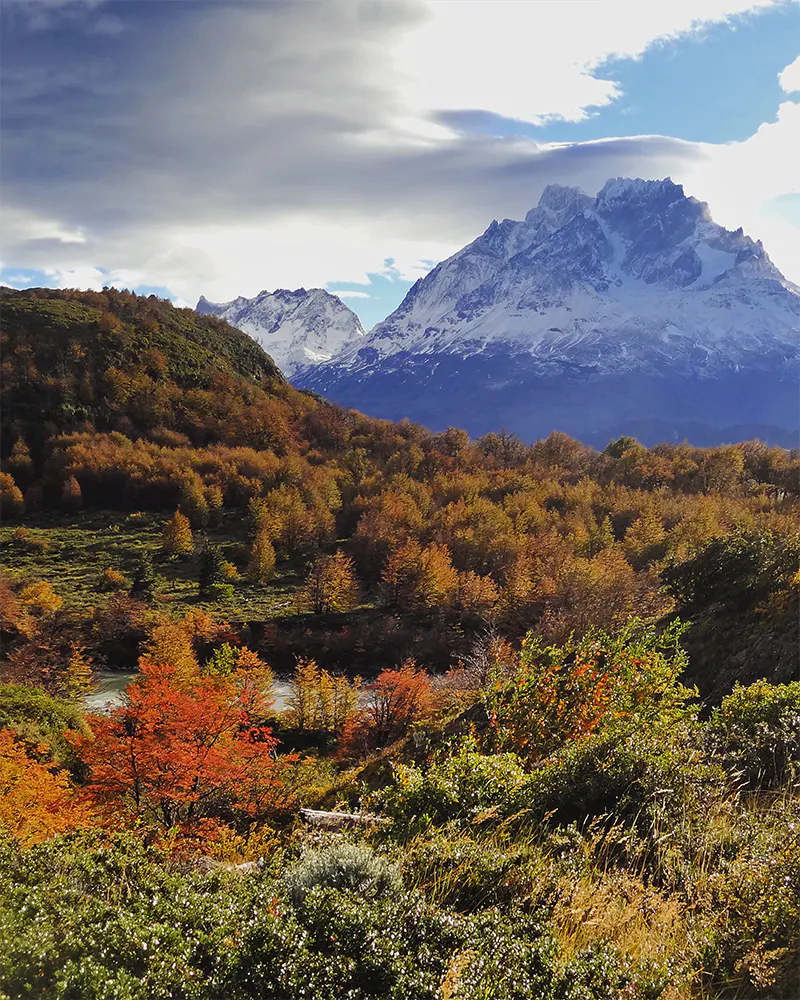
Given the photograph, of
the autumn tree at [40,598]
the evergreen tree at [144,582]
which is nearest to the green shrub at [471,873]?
the autumn tree at [40,598]

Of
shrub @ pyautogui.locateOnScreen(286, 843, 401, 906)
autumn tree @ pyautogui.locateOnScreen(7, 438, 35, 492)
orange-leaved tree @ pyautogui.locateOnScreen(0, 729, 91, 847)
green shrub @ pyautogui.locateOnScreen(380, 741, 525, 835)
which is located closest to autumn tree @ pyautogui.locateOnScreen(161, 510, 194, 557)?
autumn tree @ pyautogui.locateOnScreen(7, 438, 35, 492)

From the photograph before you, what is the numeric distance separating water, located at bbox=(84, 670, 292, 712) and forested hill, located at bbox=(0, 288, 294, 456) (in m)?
73.1

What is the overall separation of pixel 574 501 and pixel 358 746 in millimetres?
57266

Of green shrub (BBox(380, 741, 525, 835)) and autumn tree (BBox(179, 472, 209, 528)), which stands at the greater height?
green shrub (BBox(380, 741, 525, 835))

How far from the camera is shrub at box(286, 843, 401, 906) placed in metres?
6.01

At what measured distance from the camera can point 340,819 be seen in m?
10.1

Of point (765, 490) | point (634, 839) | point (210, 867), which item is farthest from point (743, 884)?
point (765, 490)

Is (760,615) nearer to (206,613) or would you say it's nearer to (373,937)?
(373,937)

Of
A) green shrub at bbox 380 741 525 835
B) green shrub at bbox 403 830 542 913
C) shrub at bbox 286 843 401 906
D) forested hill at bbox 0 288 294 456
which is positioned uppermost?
forested hill at bbox 0 288 294 456

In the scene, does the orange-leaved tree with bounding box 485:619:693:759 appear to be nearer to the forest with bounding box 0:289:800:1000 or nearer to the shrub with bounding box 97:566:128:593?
the forest with bounding box 0:289:800:1000

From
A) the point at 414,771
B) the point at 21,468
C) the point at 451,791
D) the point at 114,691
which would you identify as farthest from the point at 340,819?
the point at 21,468

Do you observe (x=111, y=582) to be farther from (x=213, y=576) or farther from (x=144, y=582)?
(x=213, y=576)

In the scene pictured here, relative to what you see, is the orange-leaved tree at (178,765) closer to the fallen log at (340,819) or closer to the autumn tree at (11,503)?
the fallen log at (340,819)

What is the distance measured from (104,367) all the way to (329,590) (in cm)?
8626
